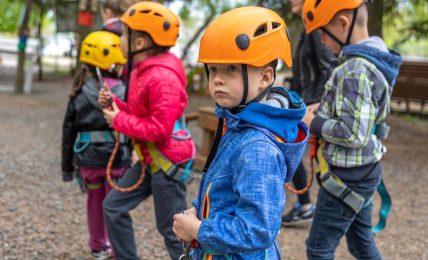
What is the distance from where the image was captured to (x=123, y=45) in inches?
146

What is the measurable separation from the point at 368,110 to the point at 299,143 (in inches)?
41.7

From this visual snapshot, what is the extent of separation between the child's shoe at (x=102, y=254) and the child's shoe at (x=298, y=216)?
6.11 ft

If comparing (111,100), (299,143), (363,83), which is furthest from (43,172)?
(299,143)

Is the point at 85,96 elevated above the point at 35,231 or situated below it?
above

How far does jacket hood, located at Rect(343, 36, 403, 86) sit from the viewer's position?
10.4 feet

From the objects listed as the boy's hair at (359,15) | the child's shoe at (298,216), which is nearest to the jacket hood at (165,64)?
the boy's hair at (359,15)

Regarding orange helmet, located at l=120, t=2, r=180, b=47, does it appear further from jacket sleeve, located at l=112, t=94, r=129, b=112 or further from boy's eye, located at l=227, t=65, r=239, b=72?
boy's eye, located at l=227, t=65, r=239, b=72

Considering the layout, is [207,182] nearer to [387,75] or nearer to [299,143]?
[299,143]

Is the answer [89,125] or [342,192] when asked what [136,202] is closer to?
Answer: [89,125]

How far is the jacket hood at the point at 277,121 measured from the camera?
209cm

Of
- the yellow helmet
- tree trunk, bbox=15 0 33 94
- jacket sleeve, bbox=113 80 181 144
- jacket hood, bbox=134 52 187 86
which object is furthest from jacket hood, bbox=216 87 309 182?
tree trunk, bbox=15 0 33 94

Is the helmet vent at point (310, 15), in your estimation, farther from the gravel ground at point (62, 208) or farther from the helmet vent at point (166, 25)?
the gravel ground at point (62, 208)

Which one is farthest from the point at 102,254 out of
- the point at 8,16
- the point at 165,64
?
the point at 8,16

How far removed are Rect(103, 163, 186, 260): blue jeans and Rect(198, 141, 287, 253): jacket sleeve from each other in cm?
160
